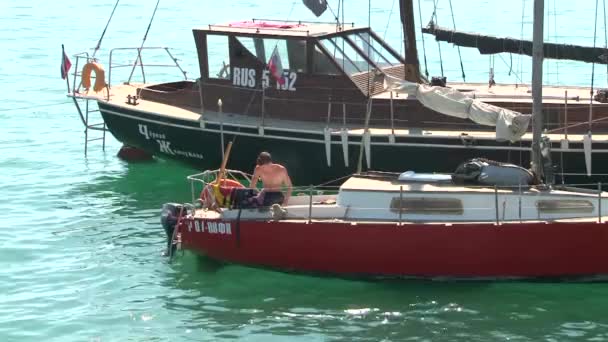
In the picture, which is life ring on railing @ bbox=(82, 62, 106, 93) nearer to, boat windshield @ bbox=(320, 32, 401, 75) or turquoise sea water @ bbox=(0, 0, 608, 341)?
turquoise sea water @ bbox=(0, 0, 608, 341)

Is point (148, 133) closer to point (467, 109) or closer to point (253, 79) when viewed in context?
point (253, 79)

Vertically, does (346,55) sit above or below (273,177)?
above

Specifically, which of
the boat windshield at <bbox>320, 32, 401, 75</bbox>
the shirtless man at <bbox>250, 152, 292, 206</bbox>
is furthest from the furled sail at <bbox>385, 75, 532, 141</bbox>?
the shirtless man at <bbox>250, 152, 292, 206</bbox>

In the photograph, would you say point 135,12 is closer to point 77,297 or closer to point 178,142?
point 178,142

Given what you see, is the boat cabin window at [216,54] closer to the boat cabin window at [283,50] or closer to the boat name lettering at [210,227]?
the boat cabin window at [283,50]

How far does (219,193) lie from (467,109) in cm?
516

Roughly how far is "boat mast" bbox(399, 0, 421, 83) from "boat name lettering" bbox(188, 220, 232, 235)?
718 centimetres

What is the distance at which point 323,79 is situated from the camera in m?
25.0

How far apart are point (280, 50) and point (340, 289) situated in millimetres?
7275

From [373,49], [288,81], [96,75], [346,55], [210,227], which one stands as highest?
[373,49]

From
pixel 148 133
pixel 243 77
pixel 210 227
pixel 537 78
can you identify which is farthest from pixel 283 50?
pixel 537 78

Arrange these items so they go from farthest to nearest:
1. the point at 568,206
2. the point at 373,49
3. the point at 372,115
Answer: the point at 373,49
the point at 372,115
the point at 568,206

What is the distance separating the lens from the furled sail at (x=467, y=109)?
837 inches

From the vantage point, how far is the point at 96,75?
1107 inches
